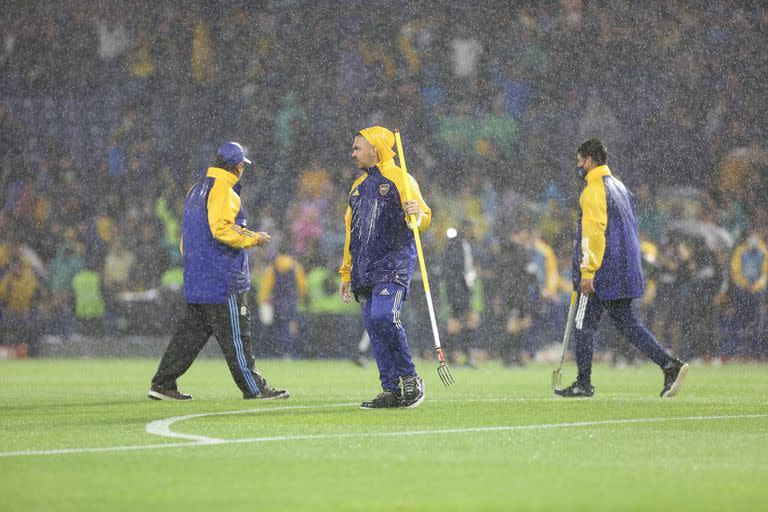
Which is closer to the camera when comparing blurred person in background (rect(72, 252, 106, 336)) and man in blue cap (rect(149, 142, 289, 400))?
man in blue cap (rect(149, 142, 289, 400))

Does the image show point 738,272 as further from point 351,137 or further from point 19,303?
point 19,303

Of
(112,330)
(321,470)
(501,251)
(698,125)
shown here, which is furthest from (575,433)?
(698,125)

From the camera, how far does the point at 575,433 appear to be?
9148 mm

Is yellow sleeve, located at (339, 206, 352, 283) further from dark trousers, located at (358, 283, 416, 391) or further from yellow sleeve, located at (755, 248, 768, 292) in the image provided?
yellow sleeve, located at (755, 248, 768, 292)

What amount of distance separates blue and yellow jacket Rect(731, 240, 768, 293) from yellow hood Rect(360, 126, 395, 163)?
14.1 meters

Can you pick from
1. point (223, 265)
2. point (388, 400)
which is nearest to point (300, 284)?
point (223, 265)

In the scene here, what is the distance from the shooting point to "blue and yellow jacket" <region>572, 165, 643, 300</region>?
1270 cm

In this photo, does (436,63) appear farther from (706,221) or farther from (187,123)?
(706,221)

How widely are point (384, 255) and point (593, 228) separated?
2.24 m

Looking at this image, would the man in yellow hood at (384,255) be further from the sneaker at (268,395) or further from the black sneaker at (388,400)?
the sneaker at (268,395)

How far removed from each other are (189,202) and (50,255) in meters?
14.4

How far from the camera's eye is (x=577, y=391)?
13086 millimetres


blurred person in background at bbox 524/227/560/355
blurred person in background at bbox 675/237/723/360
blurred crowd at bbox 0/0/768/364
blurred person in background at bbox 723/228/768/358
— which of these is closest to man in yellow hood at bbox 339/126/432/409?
blurred crowd at bbox 0/0/768/364

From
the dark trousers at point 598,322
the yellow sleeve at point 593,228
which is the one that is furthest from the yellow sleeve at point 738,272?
the yellow sleeve at point 593,228
